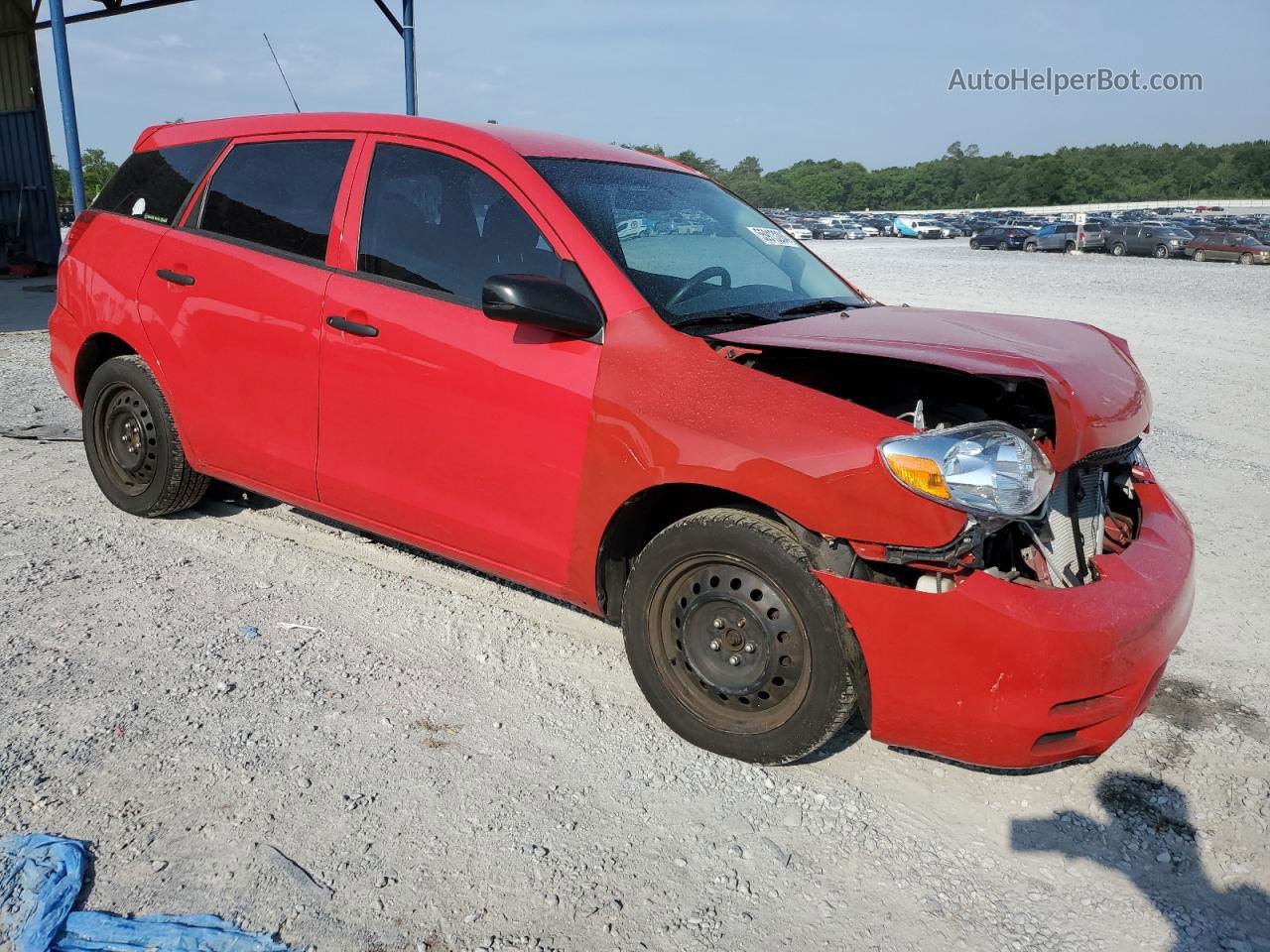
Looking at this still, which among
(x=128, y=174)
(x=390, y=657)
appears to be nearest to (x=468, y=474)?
(x=390, y=657)

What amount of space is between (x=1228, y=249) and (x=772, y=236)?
35.4 metres

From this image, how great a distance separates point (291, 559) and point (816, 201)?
136056 millimetres

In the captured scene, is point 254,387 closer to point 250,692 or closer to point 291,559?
point 291,559

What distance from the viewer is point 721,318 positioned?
3.30m

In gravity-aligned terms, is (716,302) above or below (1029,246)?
above

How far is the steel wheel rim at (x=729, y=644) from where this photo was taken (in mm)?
2814

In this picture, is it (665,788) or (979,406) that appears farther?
(979,406)

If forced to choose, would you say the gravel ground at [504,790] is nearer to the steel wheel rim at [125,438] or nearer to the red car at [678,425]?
the red car at [678,425]

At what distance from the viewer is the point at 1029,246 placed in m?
41.7

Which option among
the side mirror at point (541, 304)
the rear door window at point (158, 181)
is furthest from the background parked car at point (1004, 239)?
the side mirror at point (541, 304)

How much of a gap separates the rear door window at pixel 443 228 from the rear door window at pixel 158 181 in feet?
3.85

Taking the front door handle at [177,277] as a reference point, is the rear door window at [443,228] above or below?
above

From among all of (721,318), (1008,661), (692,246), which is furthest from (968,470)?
(692,246)

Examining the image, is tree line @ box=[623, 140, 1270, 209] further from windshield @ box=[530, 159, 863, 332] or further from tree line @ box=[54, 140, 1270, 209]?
windshield @ box=[530, 159, 863, 332]
